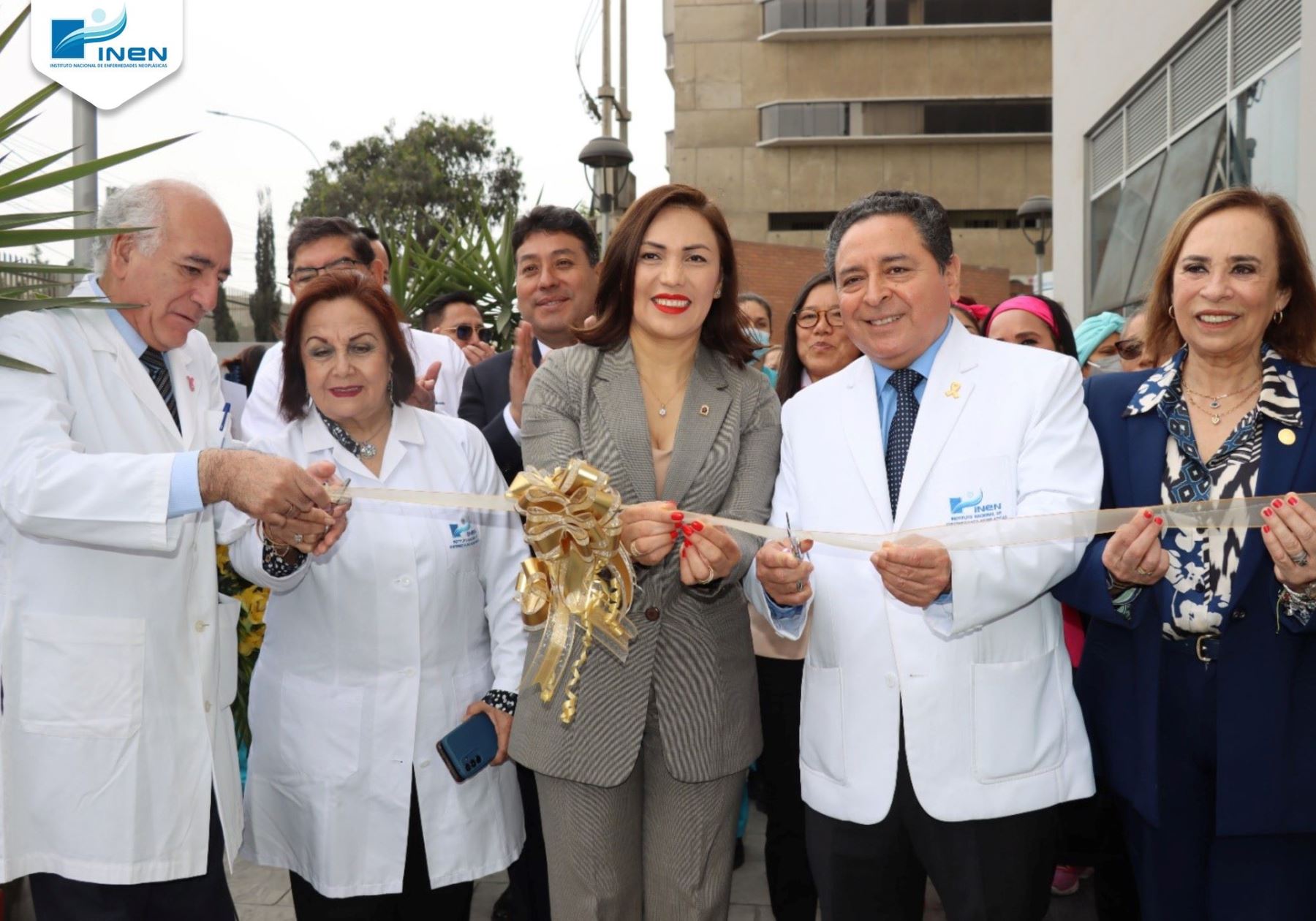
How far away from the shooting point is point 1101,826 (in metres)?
3.46

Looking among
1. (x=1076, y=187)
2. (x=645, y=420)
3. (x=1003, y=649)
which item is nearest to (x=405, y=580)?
(x=645, y=420)

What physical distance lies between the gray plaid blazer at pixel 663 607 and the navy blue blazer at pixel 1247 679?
2.77 feet

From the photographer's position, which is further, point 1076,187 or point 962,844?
point 1076,187

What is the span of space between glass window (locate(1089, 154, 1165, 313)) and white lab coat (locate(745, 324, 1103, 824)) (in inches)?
355

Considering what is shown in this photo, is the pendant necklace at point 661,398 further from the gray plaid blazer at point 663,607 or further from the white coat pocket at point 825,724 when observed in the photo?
the white coat pocket at point 825,724

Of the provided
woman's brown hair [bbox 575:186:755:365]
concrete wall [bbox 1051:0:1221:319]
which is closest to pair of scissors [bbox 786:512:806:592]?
woman's brown hair [bbox 575:186:755:365]

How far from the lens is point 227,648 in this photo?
9.90 ft

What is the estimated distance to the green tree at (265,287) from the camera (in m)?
31.1

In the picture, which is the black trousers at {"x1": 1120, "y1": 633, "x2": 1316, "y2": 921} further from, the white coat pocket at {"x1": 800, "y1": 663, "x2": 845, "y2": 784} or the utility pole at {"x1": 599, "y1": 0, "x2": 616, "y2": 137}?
the utility pole at {"x1": 599, "y1": 0, "x2": 616, "y2": 137}

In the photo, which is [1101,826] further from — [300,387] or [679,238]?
[300,387]

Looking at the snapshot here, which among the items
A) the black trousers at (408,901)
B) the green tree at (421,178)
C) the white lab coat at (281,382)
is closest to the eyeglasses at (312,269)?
the white lab coat at (281,382)

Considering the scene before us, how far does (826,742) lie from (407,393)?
165 centimetres

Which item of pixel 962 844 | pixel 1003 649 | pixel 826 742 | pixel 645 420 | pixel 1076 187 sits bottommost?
pixel 962 844

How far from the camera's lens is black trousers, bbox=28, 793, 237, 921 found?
271 cm
